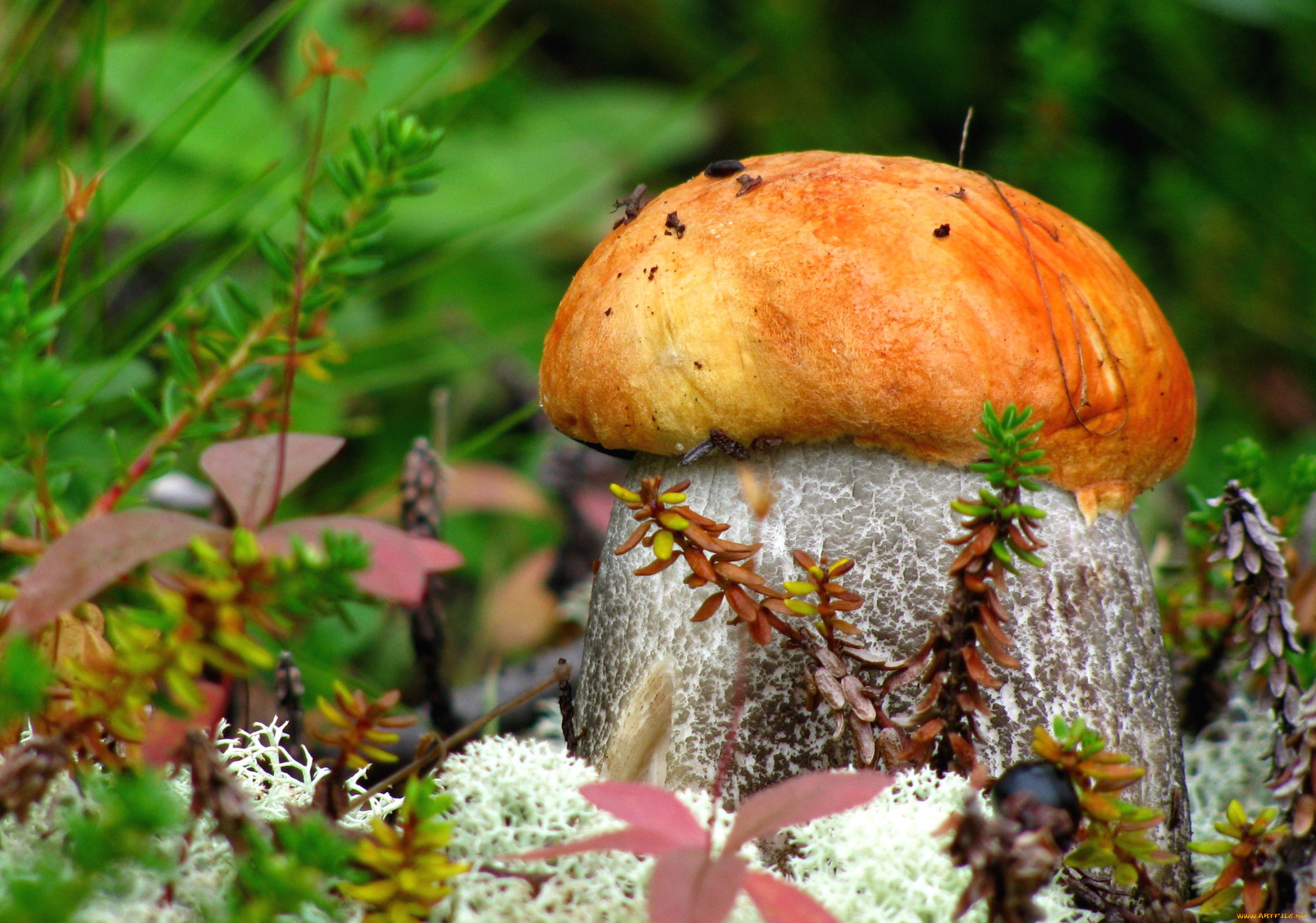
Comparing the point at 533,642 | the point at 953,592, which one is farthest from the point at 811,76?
the point at 953,592

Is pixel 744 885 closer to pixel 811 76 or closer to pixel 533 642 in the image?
pixel 533 642

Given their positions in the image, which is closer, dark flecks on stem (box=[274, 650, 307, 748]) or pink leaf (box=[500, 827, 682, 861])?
pink leaf (box=[500, 827, 682, 861])

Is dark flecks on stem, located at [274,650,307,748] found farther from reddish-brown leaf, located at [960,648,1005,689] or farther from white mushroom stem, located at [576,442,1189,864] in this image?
reddish-brown leaf, located at [960,648,1005,689]

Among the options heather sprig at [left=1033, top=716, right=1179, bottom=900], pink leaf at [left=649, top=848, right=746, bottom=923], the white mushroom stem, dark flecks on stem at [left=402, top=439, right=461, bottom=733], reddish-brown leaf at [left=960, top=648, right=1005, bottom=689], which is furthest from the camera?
dark flecks on stem at [left=402, top=439, right=461, bottom=733]

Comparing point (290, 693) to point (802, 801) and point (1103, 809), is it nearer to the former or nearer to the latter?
point (802, 801)

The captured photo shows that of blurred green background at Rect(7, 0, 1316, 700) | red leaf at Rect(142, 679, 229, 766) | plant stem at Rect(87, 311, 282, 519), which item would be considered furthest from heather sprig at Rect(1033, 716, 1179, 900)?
blurred green background at Rect(7, 0, 1316, 700)

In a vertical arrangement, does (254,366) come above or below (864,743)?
above

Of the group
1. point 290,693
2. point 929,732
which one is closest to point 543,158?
point 290,693

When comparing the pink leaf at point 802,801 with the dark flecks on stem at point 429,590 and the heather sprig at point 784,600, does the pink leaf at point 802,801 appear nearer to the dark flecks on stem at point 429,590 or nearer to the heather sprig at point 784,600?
the heather sprig at point 784,600
